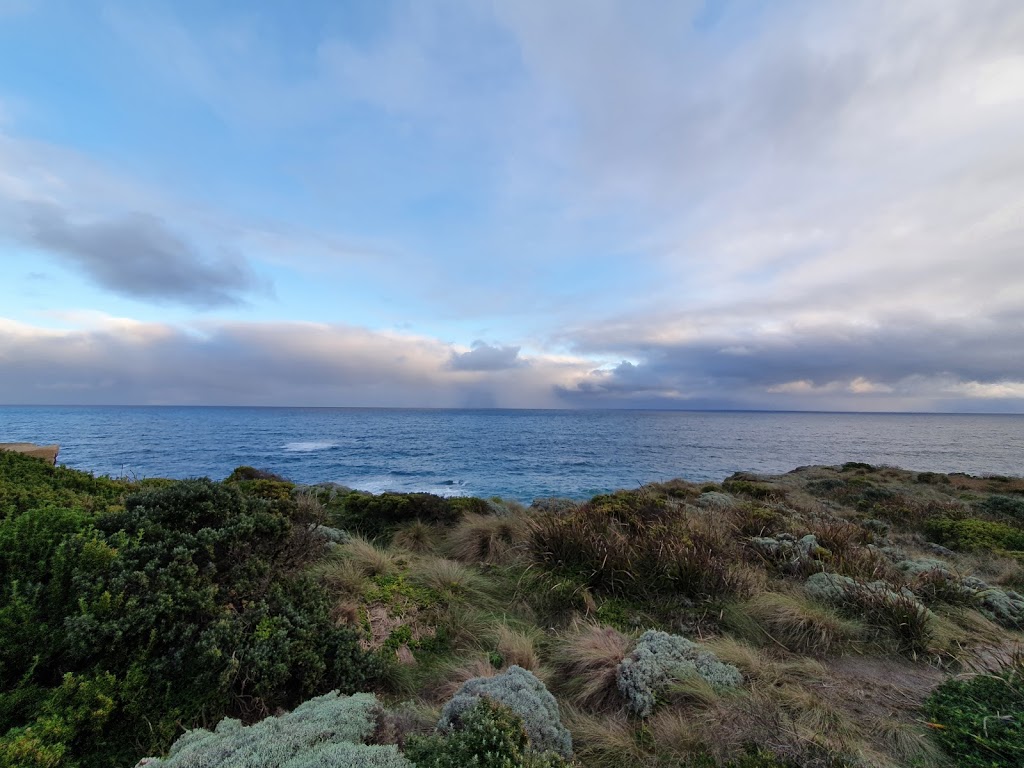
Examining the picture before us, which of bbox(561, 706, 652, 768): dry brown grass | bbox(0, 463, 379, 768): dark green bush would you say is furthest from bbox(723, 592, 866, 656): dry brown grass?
bbox(0, 463, 379, 768): dark green bush

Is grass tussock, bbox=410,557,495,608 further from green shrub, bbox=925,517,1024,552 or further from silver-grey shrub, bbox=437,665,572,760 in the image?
green shrub, bbox=925,517,1024,552

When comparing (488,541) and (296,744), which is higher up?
(296,744)

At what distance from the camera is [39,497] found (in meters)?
5.11

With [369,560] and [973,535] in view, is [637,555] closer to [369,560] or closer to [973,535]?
[369,560]

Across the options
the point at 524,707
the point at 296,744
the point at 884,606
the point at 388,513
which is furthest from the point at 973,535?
the point at 296,744

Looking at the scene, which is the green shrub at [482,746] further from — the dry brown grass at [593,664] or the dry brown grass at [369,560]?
the dry brown grass at [369,560]

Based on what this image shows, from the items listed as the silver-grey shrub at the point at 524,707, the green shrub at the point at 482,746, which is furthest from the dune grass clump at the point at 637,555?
the green shrub at the point at 482,746

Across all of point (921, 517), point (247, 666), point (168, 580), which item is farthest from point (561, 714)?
point (921, 517)

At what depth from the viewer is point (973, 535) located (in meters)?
11.4

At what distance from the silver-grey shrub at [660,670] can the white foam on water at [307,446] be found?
159 feet

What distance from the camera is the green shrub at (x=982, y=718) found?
2.99 meters

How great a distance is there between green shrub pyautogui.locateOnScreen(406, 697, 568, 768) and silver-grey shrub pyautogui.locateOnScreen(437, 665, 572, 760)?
0.19m

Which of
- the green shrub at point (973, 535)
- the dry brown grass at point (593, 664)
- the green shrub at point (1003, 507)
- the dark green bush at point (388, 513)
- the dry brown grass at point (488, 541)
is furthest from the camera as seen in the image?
the green shrub at point (1003, 507)

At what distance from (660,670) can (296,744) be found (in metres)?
3.15
